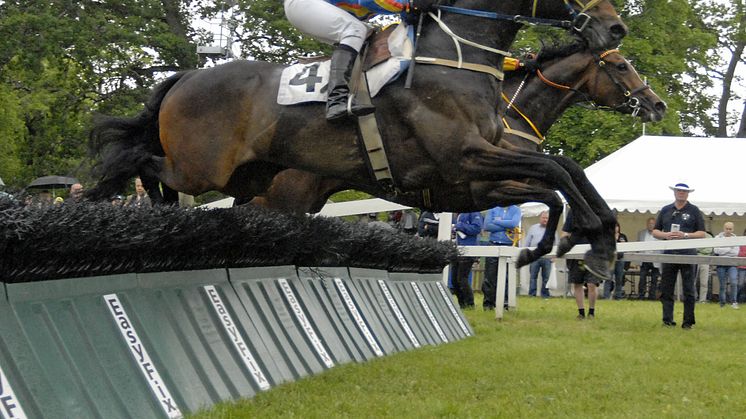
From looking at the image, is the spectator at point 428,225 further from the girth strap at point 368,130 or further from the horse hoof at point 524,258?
the girth strap at point 368,130

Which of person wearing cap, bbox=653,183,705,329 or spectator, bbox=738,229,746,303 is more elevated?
person wearing cap, bbox=653,183,705,329

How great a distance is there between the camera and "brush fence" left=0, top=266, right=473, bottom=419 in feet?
15.1

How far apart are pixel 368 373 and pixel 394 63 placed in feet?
7.12

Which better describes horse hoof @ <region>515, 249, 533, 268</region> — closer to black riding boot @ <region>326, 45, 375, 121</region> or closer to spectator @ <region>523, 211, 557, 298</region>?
black riding boot @ <region>326, 45, 375, 121</region>

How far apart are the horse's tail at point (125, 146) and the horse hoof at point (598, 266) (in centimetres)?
357

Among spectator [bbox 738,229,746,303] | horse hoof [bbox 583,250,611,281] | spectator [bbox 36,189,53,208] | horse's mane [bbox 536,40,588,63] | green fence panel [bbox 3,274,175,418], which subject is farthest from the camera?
spectator [bbox 738,229,746,303]

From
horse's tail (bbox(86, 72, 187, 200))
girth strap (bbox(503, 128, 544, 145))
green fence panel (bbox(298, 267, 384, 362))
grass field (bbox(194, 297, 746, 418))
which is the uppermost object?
girth strap (bbox(503, 128, 544, 145))

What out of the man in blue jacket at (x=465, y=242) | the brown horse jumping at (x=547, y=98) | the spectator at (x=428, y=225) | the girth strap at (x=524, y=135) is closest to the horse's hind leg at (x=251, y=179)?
the brown horse jumping at (x=547, y=98)

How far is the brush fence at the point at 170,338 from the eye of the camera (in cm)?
461

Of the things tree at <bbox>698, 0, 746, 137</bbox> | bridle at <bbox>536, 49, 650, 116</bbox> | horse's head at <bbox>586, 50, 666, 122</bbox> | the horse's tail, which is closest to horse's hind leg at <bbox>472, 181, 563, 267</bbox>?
the horse's tail

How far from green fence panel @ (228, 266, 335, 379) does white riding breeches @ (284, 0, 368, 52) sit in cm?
168

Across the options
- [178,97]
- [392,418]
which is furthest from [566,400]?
[178,97]

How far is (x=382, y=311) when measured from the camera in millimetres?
9758

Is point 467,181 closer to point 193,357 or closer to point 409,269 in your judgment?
point 193,357
